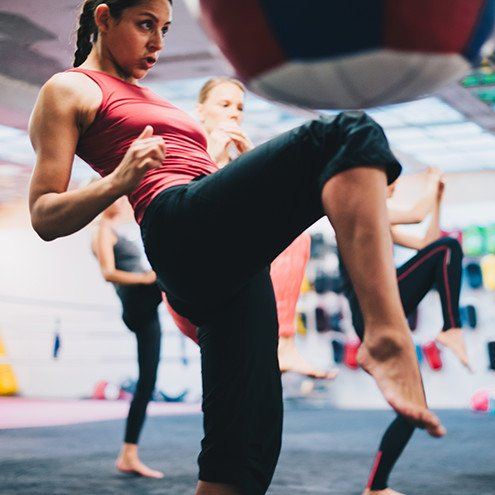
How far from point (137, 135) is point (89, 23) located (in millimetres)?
321

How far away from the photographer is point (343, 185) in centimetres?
111

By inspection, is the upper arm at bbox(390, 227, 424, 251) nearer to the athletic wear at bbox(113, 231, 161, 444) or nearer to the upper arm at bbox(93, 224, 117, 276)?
the athletic wear at bbox(113, 231, 161, 444)

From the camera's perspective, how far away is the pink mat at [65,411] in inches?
265

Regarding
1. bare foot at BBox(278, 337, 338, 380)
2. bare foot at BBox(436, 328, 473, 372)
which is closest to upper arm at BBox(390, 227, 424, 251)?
bare foot at BBox(436, 328, 473, 372)

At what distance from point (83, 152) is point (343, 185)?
1.97ft

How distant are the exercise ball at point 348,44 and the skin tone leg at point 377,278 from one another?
127mm

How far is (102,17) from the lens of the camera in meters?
1.50

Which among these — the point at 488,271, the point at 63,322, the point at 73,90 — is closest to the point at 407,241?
the point at 73,90

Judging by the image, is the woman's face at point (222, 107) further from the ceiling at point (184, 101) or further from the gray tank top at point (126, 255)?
the ceiling at point (184, 101)

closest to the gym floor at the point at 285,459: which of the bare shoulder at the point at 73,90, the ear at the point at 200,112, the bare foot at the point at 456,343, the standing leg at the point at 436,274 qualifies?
the bare foot at the point at 456,343

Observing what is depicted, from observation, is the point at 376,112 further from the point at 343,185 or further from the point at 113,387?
the point at 343,185

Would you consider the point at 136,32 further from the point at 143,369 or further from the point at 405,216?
the point at 143,369

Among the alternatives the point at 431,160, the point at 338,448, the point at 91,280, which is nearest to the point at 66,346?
the point at 91,280

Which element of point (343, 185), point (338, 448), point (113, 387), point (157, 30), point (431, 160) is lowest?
point (113, 387)
